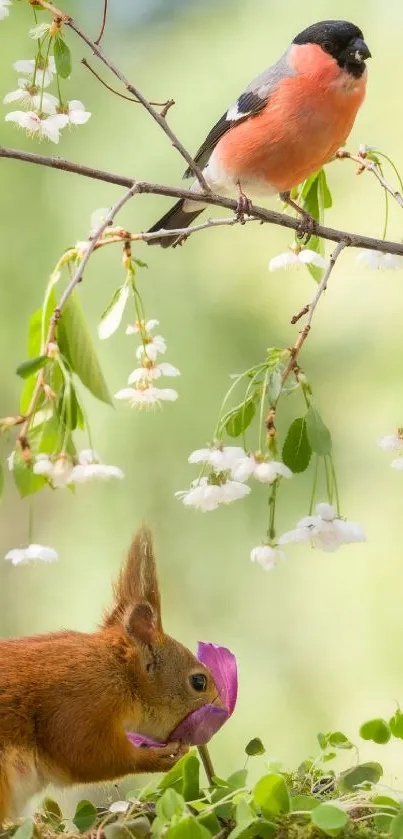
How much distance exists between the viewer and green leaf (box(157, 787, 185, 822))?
832 millimetres

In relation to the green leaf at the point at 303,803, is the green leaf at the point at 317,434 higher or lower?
higher

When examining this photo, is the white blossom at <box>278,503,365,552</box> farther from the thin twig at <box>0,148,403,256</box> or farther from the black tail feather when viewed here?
the black tail feather

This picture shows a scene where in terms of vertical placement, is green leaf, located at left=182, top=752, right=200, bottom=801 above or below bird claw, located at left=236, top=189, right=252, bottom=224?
below

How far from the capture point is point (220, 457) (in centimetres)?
101

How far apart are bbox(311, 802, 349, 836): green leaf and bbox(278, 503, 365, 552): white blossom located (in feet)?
0.91

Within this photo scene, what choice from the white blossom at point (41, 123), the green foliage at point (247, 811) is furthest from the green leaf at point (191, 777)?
the white blossom at point (41, 123)

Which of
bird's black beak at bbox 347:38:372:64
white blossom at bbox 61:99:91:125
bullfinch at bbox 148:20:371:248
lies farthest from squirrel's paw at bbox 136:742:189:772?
bird's black beak at bbox 347:38:372:64

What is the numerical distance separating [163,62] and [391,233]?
0.75 metres

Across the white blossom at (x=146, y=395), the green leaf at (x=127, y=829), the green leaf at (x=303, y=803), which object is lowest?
the green leaf at (x=127, y=829)

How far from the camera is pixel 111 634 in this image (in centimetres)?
125

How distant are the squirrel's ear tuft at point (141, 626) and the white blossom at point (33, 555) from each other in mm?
268

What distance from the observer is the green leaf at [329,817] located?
769 mm

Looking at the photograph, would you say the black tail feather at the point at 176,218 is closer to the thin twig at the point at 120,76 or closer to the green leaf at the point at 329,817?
the thin twig at the point at 120,76

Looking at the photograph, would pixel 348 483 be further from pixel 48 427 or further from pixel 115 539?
pixel 48 427
